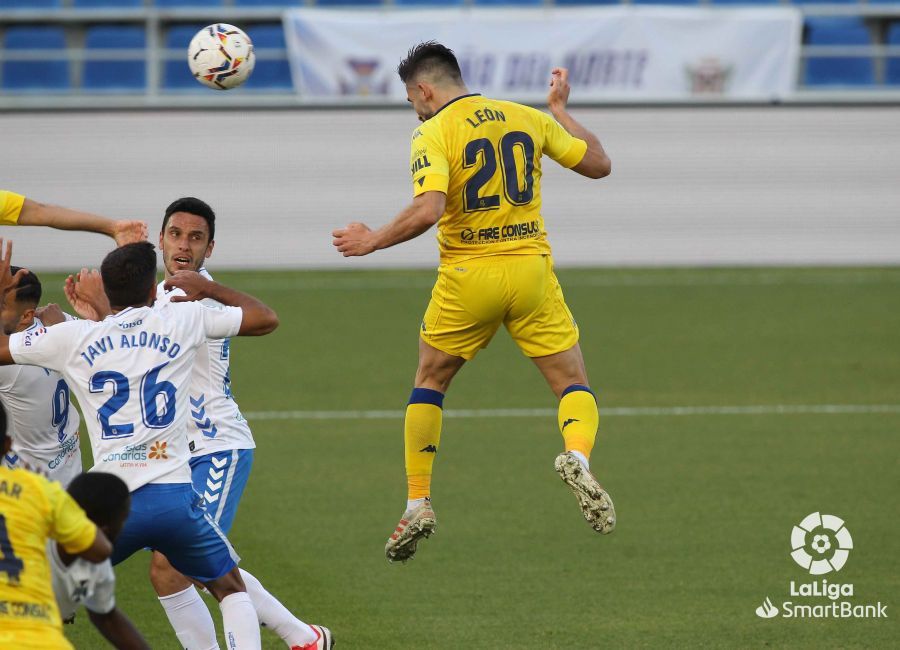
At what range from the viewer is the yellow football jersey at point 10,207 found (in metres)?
6.47

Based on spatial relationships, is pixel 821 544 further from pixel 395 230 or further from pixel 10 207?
pixel 10 207

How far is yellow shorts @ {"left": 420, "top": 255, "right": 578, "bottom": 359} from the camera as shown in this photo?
6914 millimetres

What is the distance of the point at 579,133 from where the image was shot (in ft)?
23.8

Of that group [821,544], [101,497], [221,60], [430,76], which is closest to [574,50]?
[221,60]

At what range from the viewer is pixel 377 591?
755 cm

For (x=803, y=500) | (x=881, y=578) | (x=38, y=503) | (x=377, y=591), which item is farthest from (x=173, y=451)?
(x=803, y=500)

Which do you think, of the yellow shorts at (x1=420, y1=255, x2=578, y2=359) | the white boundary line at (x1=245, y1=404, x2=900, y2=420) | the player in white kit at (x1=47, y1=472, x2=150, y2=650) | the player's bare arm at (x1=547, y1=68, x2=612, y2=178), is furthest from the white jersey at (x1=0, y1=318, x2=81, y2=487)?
the white boundary line at (x1=245, y1=404, x2=900, y2=420)

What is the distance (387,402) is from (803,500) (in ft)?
Answer: 16.4

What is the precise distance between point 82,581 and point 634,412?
8778 millimetres

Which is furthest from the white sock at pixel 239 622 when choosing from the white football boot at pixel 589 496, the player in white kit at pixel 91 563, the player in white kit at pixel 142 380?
the white football boot at pixel 589 496

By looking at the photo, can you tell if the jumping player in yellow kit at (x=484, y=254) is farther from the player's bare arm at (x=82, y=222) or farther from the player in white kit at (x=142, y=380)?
the player in white kit at (x=142, y=380)

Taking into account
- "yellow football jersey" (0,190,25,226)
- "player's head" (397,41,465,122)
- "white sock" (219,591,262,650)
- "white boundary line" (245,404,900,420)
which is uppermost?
"player's head" (397,41,465,122)

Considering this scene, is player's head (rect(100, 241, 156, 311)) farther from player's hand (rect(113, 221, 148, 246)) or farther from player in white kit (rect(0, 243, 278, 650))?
player's hand (rect(113, 221, 148, 246))

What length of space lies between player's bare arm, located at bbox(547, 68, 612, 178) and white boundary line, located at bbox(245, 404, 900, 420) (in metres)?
5.56
